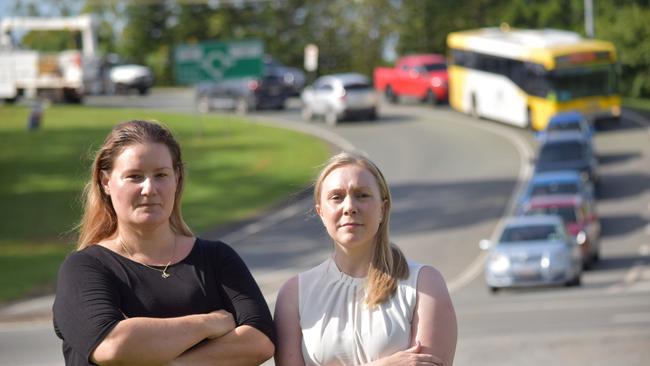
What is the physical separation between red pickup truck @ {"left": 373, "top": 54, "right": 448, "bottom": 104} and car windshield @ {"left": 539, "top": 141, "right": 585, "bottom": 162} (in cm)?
2152

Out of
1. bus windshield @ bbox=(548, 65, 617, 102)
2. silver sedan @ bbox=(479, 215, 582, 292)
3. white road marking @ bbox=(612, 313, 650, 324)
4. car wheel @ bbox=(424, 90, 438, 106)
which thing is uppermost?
white road marking @ bbox=(612, 313, 650, 324)

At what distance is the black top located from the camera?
4.79 metres

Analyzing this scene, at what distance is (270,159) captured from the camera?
52.8 metres

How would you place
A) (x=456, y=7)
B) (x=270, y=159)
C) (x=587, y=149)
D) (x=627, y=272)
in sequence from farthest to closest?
(x=456, y=7)
(x=270, y=159)
(x=587, y=149)
(x=627, y=272)

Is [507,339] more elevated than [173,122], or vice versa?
[507,339]

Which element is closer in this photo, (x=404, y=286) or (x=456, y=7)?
(x=404, y=286)

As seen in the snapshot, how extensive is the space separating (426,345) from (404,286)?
21cm

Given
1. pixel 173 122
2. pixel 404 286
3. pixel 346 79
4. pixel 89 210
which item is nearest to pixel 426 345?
pixel 404 286

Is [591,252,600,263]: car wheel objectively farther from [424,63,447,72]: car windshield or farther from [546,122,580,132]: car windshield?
[424,63,447,72]: car windshield

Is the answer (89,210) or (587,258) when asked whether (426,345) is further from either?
(587,258)

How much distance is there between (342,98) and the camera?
60.2 m

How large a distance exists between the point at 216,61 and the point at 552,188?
22.9 metres

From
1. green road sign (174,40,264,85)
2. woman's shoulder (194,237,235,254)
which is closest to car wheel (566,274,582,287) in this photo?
woman's shoulder (194,237,235,254)

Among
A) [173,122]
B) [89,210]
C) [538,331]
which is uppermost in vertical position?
[89,210]
